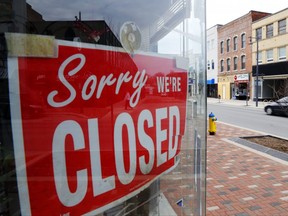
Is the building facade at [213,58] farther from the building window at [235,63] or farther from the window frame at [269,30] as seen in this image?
the window frame at [269,30]

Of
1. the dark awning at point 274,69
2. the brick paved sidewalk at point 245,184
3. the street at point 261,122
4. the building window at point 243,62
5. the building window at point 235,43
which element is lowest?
the street at point 261,122

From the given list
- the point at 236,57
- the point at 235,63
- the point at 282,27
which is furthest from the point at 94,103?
the point at 235,63

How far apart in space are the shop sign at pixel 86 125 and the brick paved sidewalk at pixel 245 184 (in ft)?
8.82

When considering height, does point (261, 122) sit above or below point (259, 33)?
below

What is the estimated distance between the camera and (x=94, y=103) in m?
1.27

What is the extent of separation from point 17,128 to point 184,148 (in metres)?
1.07

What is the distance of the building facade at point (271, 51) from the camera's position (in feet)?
92.3

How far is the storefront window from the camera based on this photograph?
1.11 m

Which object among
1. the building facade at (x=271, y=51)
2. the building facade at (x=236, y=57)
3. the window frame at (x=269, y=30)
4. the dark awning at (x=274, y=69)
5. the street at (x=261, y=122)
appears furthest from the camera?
the building facade at (x=236, y=57)

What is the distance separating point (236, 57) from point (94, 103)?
37696 millimetres

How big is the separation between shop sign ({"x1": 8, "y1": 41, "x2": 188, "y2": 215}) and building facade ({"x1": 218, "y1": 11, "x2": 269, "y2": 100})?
32.3m

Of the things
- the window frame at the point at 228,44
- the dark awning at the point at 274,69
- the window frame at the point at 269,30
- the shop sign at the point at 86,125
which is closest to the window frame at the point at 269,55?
the dark awning at the point at 274,69

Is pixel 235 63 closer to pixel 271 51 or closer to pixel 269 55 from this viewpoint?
pixel 269 55

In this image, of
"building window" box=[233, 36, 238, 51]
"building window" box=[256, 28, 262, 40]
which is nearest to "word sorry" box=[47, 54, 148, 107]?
"building window" box=[256, 28, 262, 40]
